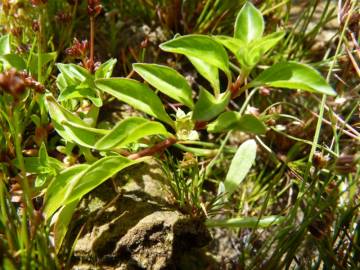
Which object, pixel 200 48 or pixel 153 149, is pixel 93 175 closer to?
pixel 153 149

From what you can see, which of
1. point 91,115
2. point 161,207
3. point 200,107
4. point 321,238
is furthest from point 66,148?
point 321,238

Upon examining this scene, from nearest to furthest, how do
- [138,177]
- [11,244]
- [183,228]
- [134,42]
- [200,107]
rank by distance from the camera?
[11,244] < [200,107] < [183,228] < [138,177] < [134,42]

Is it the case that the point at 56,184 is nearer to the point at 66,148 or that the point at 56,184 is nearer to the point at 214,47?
the point at 66,148

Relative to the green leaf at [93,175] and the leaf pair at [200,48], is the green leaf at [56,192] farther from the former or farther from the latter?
the leaf pair at [200,48]

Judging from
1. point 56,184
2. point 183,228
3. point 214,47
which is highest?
point 214,47

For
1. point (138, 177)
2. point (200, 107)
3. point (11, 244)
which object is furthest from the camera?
point (138, 177)

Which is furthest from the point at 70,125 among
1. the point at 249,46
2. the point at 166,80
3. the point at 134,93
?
the point at 249,46

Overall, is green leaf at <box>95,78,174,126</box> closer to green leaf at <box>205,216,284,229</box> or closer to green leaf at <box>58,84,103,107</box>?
green leaf at <box>58,84,103,107</box>
